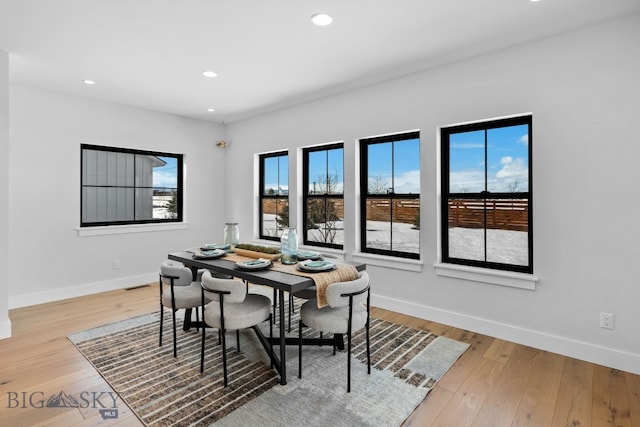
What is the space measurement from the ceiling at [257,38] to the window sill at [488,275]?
2001 millimetres

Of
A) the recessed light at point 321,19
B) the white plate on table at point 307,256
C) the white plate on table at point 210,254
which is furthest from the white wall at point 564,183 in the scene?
the white plate on table at point 210,254

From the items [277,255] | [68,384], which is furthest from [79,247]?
[277,255]

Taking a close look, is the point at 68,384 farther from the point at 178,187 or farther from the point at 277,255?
the point at 178,187

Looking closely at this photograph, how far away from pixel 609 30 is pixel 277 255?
310 cm

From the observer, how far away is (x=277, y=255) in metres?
2.99

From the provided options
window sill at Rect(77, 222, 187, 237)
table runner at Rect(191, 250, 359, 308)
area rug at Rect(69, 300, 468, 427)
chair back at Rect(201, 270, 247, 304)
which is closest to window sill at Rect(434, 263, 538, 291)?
area rug at Rect(69, 300, 468, 427)

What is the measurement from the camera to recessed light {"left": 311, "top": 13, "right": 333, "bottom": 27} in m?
2.52

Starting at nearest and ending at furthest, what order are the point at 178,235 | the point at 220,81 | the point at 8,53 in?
1. the point at 8,53
2. the point at 220,81
3. the point at 178,235

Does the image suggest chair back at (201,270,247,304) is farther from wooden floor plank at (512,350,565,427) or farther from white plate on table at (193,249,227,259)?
wooden floor plank at (512,350,565,427)

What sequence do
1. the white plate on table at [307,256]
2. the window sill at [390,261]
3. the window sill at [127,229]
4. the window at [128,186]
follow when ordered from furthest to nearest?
1. the window at [128,186]
2. the window sill at [127,229]
3. the window sill at [390,261]
4. the white plate on table at [307,256]

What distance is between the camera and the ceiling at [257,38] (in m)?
2.43

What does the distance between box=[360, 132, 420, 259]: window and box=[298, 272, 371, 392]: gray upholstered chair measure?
155cm

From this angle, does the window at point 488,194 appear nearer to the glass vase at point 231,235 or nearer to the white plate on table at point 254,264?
the white plate on table at point 254,264

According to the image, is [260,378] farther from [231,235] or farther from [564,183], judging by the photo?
[564,183]
